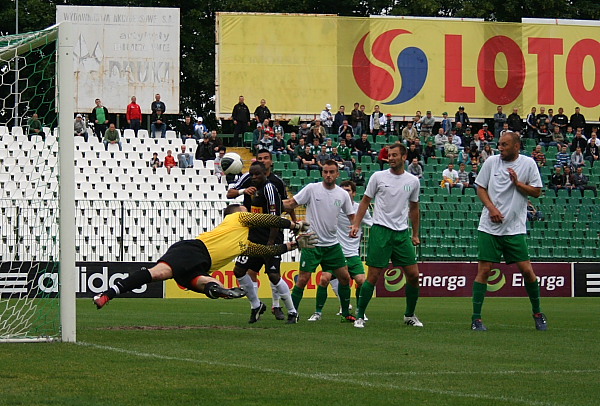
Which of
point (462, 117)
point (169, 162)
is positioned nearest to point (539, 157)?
point (462, 117)

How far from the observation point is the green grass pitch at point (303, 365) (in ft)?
23.3

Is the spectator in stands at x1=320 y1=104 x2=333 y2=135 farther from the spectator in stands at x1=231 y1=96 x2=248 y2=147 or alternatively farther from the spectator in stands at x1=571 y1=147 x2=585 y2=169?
the spectator in stands at x1=571 y1=147 x2=585 y2=169

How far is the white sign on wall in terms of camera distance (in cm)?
3681

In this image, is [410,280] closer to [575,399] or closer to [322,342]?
[322,342]

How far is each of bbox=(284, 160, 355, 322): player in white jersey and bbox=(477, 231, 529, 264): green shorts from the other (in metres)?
2.30

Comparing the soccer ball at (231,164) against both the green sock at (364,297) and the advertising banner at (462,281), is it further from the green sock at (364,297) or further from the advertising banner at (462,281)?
the advertising banner at (462,281)

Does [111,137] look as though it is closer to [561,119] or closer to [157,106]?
[157,106]

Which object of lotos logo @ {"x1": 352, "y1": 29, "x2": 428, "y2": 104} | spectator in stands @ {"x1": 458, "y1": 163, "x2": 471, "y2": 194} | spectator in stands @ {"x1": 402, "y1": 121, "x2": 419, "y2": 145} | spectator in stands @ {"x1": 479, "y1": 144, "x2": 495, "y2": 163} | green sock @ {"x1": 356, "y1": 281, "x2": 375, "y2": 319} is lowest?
green sock @ {"x1": 356, "y1": 281, "x2": 375, "y2": 319}

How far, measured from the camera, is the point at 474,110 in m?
39.8

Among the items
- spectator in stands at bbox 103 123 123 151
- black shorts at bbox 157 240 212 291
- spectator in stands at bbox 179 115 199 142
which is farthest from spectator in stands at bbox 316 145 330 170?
black shorts at bbox 157 240 212 291

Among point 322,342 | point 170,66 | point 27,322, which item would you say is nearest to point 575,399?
point 322,342

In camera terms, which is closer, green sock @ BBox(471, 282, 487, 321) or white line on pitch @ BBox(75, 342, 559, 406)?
white line on pitch @ BBox(75, 342, 559, 406)

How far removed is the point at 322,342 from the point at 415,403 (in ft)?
13.8

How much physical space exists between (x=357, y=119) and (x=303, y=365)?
88.0 ft
